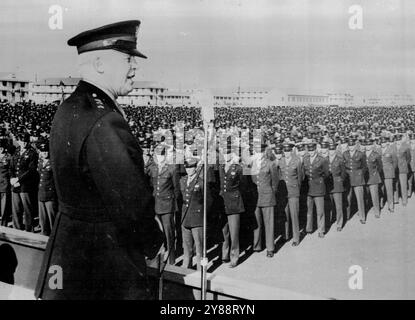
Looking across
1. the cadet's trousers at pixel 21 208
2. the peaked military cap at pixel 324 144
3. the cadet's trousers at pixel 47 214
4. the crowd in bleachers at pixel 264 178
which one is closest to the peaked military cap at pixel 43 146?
the crowd in bleachers at pixel 264 178

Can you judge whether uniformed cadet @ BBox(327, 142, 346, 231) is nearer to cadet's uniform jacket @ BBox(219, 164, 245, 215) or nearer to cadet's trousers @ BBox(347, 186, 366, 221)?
cadet's trousers @ BBox(347, 186, 366, 221)

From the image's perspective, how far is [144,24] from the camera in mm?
3117

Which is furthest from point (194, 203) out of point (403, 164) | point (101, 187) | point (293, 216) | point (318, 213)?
point (403, 164)

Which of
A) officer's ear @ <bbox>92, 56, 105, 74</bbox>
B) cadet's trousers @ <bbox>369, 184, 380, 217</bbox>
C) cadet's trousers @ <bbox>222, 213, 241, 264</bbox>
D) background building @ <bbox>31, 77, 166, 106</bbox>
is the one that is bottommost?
cadet's trousers @ <bbox>222, 213, 241, 264</bbox>

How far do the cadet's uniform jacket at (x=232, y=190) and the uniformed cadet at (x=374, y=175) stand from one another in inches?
78.6

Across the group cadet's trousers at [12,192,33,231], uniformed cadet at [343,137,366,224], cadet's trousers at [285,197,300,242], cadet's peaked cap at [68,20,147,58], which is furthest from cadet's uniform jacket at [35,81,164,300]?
uniformed cadet at [343,137,366,224]

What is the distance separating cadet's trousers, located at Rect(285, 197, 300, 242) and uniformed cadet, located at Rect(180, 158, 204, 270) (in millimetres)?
1114

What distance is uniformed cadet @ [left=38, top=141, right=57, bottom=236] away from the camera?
5.12 m

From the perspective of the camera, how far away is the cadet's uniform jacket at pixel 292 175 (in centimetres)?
507

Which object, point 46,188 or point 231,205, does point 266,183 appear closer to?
point 231,205

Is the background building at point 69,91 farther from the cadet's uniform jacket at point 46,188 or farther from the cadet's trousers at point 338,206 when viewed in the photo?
the cadet's trousers at point 338,206

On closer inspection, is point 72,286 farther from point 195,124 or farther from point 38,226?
point 195,124

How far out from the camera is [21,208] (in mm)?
5672
